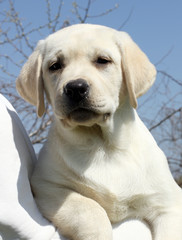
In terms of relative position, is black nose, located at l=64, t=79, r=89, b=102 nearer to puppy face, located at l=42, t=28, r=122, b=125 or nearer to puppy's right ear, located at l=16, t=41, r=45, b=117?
puppy face, located at l=42, t=28, r=122, b=125

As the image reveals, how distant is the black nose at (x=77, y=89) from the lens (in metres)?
2.58

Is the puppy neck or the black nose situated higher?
the black nose

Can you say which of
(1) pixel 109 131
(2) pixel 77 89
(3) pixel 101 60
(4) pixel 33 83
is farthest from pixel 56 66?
(1) pixel 109 131

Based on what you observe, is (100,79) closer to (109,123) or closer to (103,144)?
(109,123)

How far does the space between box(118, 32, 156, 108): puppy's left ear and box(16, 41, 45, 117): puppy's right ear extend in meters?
0.65

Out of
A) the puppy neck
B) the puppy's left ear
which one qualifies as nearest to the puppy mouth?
the puppy neck

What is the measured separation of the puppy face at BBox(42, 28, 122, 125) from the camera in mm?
2637

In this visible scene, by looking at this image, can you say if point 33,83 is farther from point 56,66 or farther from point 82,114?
point 82,114

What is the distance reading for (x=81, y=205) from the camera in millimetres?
2689

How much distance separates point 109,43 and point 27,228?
4.68 feet

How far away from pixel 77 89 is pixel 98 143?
0.60 metres

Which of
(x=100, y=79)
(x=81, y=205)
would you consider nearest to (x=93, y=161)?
(x=81, y=205)

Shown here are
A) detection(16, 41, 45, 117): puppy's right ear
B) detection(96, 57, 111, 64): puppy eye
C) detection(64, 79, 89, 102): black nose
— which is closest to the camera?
detection(64, 79, 89, 102): black nose

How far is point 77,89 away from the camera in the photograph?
2588 mm
